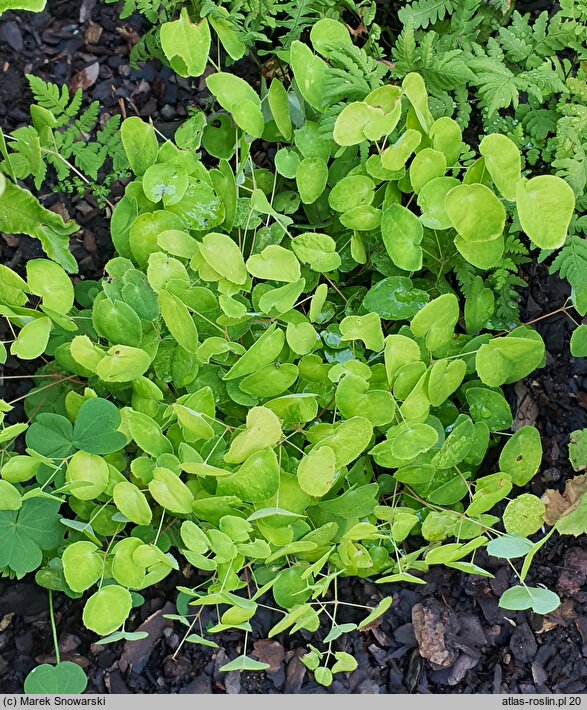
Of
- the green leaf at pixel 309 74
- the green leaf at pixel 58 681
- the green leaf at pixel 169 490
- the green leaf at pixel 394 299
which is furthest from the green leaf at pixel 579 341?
the green leaf at pixel 58 681

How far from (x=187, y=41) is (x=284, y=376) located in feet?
2.00

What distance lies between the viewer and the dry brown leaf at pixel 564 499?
1.40m

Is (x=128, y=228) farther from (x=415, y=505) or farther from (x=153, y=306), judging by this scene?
(x=415, y=505)

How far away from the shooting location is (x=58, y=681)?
1.31 m

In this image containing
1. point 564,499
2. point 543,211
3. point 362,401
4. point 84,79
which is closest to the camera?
point 543,211

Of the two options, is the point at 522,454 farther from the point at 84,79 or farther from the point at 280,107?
the point at 84,79

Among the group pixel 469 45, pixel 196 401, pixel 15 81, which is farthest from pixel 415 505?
pixel 15 81

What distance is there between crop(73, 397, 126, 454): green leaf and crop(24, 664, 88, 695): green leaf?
0.43 metres

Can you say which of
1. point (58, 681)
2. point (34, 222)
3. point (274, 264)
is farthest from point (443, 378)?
point (58, 681)

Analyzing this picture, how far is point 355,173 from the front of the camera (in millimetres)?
1316

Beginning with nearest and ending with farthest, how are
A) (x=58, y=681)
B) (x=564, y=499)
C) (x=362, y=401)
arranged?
(x=362, y=401), (x=58, y=681), (x=564, y=499)

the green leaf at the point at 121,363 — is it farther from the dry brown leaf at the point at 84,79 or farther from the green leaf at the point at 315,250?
the dry brown leaf at the point at 84,79

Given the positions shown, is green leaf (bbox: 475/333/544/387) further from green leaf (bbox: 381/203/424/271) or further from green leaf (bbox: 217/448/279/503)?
green leaf (bbox: 217/448/279/503)

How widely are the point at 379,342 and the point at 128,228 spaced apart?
516 mm
